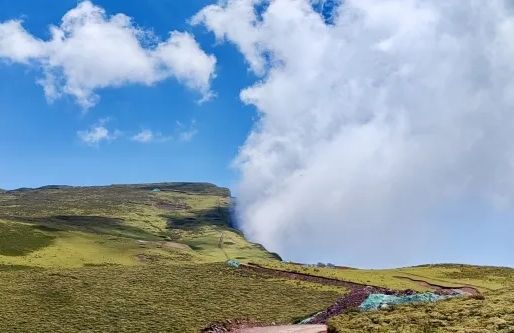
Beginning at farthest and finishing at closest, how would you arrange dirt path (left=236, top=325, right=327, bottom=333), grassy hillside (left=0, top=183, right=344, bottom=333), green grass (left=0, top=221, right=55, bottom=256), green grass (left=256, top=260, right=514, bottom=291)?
1. green grass (left=0, top=221, right=55, bottom=256)
2. green grass (left=256, top=260, right=514, bottom=291)
3. grassy hillside (left=0, top=183, right=344, bottom=333)
4. dirt path (left=236, top=325, right=327, bottom=333)

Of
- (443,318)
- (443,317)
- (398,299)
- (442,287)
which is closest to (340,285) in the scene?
(442,287)

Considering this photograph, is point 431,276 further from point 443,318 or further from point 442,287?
point 443,318

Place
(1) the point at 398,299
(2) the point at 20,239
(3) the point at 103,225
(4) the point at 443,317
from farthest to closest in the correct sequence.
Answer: (3) the point at 103,225 < (2) the point at 20,239 < (1) the point at 398,299 < (4) the point at 443,317

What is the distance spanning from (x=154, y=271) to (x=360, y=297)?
3570cm

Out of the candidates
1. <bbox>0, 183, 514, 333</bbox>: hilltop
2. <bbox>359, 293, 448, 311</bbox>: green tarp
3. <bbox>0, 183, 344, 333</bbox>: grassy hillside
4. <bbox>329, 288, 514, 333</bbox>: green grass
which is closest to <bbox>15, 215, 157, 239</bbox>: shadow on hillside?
<bbox>0, 183, 514, 333</bbox>: hilltop

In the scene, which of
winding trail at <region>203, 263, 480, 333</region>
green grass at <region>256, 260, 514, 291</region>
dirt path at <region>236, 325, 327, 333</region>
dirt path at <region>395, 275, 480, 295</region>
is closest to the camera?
dirt path at <region>236, 325, 327, 333</region>

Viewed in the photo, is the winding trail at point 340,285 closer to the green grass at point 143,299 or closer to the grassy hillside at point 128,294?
the grassy hillside at point 128,294

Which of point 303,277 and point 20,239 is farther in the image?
point 20,239

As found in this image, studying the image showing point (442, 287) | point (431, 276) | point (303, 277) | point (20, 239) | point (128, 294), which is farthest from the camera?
point (20, 239)

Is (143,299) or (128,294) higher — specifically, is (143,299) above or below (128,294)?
below

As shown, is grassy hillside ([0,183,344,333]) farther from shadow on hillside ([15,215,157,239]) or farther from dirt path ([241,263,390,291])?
shadow on hillside ([15,215,157,239])

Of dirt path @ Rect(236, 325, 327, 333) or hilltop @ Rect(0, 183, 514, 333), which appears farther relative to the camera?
dirt path @ Rect(236, 325, 327, 333)

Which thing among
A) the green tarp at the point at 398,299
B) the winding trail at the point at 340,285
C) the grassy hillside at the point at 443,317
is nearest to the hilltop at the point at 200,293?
the grassy hillside at the point at 443,317

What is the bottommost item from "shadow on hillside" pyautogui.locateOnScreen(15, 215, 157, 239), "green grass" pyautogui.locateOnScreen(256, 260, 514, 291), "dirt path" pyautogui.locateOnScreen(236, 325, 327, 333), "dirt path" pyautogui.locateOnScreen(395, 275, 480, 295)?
"dirt path" pyautogui.locateOnScreen(236, 325, 327, 333)
